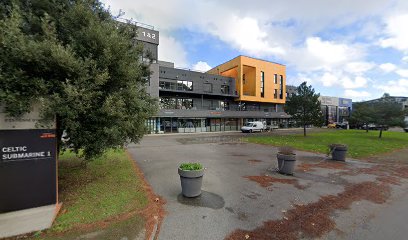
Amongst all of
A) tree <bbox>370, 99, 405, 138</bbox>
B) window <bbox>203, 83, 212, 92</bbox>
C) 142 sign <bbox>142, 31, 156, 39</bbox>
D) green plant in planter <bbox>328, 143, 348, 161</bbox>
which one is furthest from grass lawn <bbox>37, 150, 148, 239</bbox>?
window <bbox>203, 83, 212, 92</bbox>

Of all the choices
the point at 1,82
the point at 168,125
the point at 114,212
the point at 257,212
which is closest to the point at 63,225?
the point at 114,212

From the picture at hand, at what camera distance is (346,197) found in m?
6.61

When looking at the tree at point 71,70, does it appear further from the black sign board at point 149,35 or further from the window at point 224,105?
the window at point 224,105

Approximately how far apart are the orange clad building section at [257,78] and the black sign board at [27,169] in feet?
136

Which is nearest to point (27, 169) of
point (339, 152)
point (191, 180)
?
point (191, 180)

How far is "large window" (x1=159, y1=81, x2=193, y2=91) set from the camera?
1441 inches

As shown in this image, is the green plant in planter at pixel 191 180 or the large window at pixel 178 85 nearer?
the green plant in planter at pixel 191 180

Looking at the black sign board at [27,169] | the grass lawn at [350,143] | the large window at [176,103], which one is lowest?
the grass lawn at [350,143]

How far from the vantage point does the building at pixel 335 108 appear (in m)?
69.2

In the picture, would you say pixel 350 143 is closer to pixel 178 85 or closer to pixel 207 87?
pixel 207 87

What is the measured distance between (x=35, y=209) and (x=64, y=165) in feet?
17.7

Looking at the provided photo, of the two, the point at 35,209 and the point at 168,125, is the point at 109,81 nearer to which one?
the point at 35,209

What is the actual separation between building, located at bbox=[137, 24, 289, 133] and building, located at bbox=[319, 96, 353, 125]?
25.4m

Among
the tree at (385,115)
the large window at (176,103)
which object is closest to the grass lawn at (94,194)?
the large window at (176,103)
